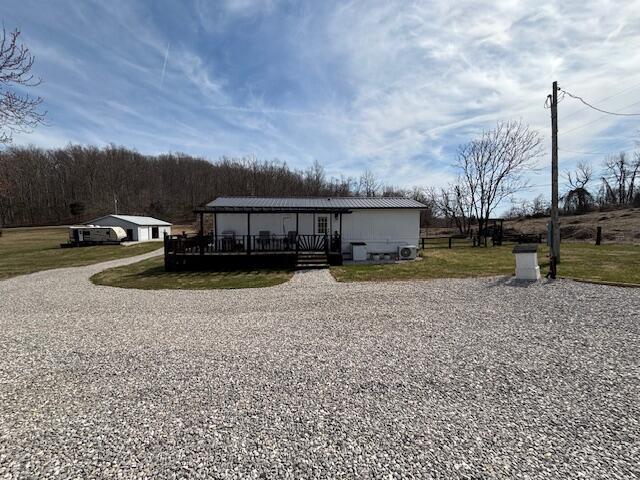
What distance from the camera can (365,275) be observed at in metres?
11.5

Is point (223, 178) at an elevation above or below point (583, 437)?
above

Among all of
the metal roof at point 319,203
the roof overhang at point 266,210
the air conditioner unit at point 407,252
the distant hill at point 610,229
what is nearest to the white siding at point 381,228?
the metal roof at point 319,203

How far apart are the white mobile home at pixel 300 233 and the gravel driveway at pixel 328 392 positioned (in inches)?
280

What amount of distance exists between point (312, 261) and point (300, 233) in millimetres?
3163

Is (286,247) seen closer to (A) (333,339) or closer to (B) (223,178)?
(A) (333,339)

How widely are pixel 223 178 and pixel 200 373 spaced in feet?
222

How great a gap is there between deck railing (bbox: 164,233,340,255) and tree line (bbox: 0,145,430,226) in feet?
130

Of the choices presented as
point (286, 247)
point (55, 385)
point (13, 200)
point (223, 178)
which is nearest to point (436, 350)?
point (55, 385)

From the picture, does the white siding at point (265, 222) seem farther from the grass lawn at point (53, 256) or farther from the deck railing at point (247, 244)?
the grass lawn at point (53, 256)

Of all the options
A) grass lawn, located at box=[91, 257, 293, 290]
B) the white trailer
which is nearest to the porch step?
grass lawn, located at box=[91, 257, 293, 290]

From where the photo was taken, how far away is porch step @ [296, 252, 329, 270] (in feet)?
45.1

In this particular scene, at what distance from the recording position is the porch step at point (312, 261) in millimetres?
13742

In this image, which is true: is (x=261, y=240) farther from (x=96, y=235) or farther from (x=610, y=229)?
(x=610, y=229)

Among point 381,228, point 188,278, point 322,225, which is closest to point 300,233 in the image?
point 322,225
